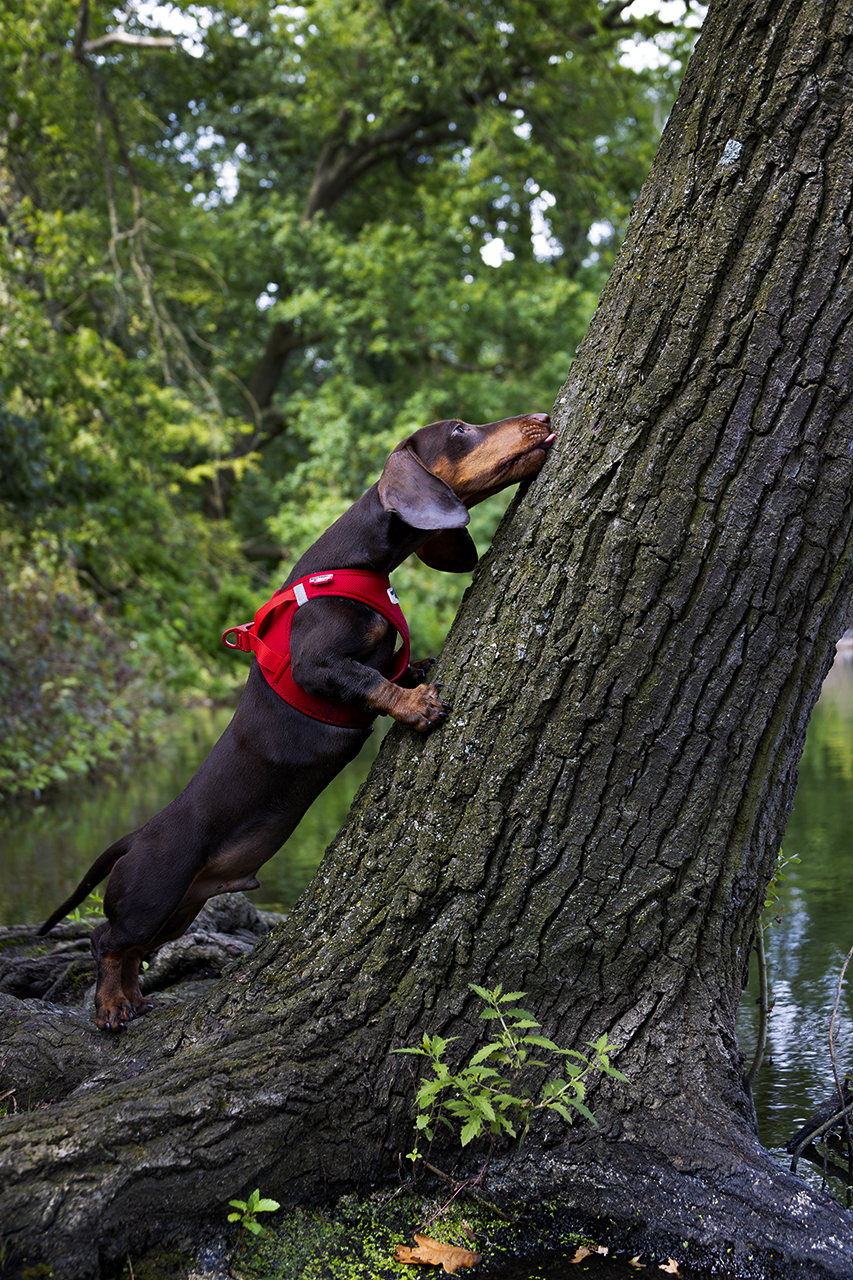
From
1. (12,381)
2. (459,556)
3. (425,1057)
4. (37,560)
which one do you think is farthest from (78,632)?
(425,1057)

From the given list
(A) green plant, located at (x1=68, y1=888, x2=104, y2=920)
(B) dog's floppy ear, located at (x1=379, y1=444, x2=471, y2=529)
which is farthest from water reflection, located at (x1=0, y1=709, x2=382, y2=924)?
(B) dog's floppy ear, located at (x1=379, y1=444, x2=471, y2=529)

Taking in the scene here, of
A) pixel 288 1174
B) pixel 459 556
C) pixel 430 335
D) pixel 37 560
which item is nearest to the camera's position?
A: pixel 288 1174

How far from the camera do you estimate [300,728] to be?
123 inches

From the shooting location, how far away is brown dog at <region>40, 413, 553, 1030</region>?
9.78 feet

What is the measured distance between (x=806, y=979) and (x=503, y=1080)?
246 cm

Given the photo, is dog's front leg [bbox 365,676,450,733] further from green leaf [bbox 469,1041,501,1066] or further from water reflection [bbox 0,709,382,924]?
water reflection [bbox 0,709,382,924]

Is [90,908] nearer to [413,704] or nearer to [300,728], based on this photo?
[300,728]

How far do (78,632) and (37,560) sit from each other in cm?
148

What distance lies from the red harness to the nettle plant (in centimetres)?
94

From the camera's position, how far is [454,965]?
2.58m

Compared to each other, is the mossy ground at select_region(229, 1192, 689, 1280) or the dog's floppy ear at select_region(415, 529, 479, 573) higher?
the dog's floppy ear at select_region(415, 529, 479, 573)

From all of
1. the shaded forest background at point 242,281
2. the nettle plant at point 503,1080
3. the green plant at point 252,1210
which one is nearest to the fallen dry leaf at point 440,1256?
the nettle plant at point 503,1080

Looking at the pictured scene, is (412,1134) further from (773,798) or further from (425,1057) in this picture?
(773,798)

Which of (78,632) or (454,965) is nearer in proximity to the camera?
(454,965)
